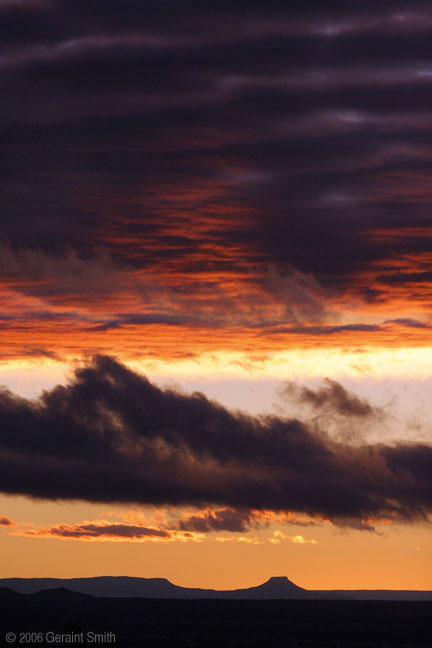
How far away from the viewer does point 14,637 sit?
198250 mm

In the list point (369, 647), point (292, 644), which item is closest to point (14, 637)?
point (292, 644)

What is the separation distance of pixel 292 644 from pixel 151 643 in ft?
91.0

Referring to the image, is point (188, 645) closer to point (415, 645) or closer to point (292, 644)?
A: point (292, 644)

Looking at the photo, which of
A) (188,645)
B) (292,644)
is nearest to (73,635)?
(188,645)

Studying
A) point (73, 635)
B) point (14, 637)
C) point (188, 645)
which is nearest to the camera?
point (73, 635)

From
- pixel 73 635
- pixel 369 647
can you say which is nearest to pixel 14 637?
pixel 369 647

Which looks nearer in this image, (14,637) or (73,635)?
(73,635)

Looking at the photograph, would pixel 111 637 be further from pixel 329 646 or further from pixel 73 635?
pixel 73 635

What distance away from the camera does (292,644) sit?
19500 cm

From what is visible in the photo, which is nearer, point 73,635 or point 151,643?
point 73,635

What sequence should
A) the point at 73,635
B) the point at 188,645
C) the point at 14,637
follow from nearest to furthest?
the point at 73,635, the point at 188,645, the point at 14,637

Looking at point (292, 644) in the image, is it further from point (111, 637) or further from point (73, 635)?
point (73, 635)

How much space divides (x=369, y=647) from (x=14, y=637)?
70.1 meters

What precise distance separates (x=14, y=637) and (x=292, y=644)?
182 feet
